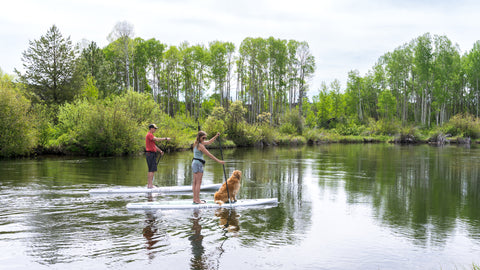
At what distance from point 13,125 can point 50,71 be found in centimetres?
1763

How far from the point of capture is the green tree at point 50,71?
40656 mm

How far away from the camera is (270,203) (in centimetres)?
1118

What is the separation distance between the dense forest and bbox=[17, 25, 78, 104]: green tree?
10cm

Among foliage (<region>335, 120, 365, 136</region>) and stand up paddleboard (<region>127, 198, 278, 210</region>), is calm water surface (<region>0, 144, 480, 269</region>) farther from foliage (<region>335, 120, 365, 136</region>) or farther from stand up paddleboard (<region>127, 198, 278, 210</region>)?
foliage (<region>335, 120, 365, 136</region>)

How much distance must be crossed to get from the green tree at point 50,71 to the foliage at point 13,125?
14.6 metres

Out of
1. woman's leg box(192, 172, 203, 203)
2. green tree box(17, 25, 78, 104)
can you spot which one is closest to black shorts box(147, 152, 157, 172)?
woman's leg box(192, 172, 203, 203)

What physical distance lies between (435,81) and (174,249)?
6366cm

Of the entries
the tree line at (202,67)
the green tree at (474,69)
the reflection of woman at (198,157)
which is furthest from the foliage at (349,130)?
the reflection of woman at (198,157)

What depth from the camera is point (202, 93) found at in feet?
218

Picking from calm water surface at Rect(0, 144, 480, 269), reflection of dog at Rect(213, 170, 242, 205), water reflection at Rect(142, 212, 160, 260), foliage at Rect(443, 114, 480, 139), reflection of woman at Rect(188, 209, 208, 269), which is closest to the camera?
reflection of woman at Rect(188, 209, 208, 269)

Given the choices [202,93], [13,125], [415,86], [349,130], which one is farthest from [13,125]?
[415,86]

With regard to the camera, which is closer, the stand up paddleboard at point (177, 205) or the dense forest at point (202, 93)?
the stand up paddleboard at point (177, 205)

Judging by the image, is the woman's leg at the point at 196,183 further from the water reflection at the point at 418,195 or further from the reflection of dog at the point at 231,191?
the water reflection at the point at 418,195

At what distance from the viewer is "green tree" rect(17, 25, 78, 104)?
133 ft
